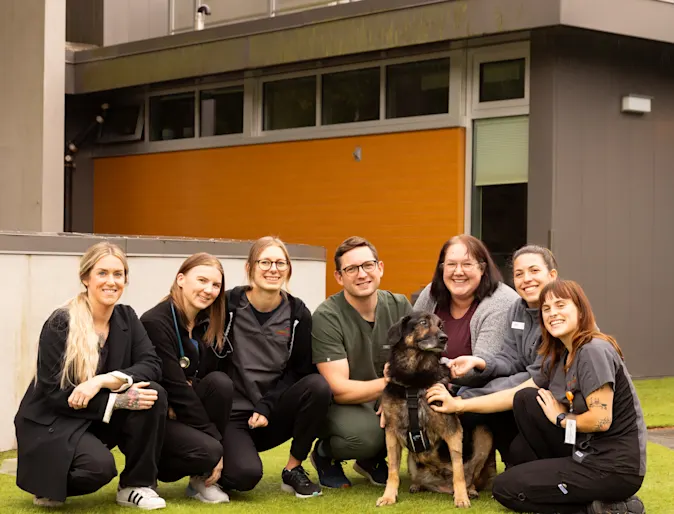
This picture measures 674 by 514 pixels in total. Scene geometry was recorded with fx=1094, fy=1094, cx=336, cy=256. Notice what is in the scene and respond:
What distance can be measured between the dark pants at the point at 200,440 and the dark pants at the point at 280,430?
13 centimetres

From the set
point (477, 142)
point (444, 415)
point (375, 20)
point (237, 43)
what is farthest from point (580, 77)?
point (444, 415)

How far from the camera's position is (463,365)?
561cm

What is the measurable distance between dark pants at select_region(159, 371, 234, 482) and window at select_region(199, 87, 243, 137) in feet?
30.5

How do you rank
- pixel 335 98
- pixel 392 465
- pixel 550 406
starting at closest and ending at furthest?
pixel 550 406
pixel 392 465
pixel 335 98

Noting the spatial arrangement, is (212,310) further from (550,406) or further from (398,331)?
(550,406)

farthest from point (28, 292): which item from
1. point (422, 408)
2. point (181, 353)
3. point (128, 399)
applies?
point (422, 408)

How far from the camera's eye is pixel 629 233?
12.2 meters

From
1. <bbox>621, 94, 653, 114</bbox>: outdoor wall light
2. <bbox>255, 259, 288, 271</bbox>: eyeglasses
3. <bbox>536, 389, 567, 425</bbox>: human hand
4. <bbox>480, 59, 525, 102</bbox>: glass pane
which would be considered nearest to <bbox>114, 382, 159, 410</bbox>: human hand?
<bbox>255, 259, 288, 271</bbox>: eyeglasses

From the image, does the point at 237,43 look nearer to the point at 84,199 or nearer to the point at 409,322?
the point at 84,199

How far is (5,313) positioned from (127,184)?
8798mm

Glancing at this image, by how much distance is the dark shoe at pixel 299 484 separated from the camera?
5879mm

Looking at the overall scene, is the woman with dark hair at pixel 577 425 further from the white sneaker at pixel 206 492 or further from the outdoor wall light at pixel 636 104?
the outdoor wall light at pixel 636 104

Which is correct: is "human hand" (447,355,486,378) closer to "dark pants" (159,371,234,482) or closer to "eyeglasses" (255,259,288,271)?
"eyeglasses" (255,259,288,271)

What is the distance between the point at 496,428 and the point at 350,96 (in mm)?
8067
